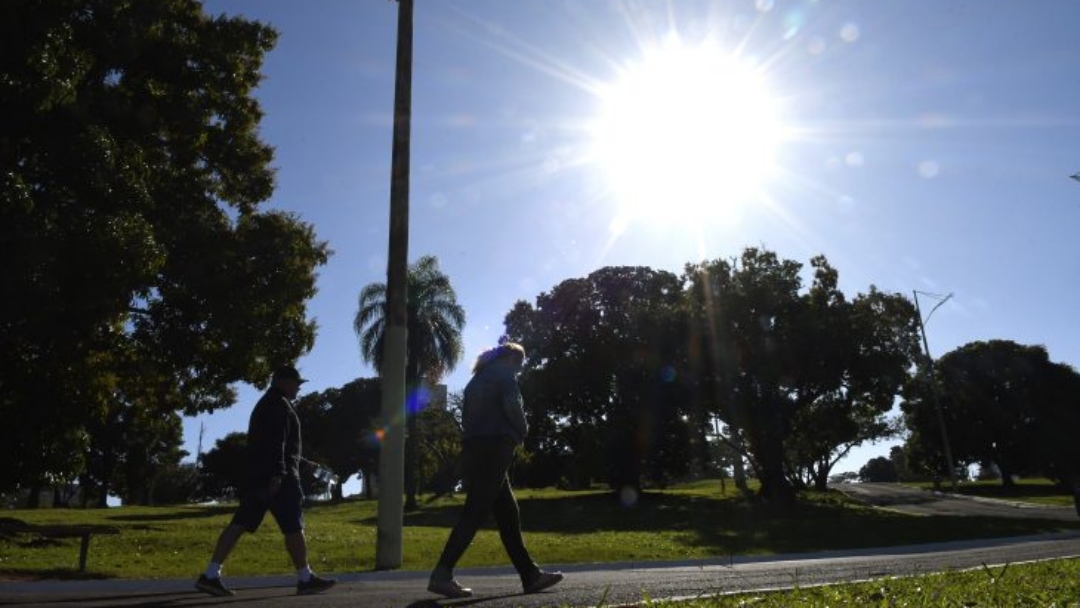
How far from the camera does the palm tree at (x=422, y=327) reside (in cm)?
3366

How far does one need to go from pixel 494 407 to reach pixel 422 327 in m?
28.7

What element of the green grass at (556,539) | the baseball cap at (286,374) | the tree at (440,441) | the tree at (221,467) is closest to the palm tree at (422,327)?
the green grass at (556,539)

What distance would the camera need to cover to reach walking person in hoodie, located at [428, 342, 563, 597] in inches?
213

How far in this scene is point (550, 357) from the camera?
44250 mm

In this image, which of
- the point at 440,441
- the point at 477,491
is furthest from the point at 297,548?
the point at 440,441

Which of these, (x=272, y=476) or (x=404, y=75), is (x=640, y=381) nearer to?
(x=404, y=75)

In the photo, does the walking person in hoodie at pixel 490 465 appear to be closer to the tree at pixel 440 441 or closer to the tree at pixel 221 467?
the tree at pixel 440 441

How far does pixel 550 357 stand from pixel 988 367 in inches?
1468

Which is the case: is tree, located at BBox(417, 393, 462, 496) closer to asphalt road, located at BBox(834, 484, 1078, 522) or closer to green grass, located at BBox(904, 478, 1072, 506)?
asphalt road, located at BBox(834, 484, 1078, 522)

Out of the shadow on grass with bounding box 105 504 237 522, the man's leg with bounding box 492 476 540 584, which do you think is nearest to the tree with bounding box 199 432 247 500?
the shadow on grass with bounding box 105 504 237 522

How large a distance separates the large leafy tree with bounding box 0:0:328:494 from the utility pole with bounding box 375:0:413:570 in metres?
3.68

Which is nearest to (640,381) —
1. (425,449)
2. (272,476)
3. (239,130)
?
(425,449)

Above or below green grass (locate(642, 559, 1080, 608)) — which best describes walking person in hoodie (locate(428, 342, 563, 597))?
above

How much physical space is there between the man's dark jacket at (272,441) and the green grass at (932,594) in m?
2.91
